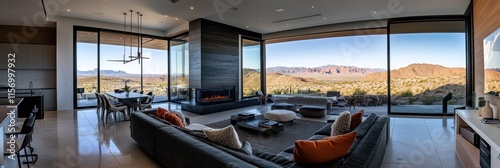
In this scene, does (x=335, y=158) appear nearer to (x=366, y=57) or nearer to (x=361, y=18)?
(x=361, y=18)

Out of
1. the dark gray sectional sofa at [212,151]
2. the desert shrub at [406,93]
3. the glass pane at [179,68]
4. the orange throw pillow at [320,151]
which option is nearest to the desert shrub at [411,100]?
the desert shrub at [406,93]

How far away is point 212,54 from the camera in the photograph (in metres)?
8.39

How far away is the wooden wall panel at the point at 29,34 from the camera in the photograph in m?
8.38

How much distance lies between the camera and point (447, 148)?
4.02 metres

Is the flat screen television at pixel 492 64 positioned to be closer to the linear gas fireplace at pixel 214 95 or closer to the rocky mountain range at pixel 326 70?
the rocky mountain range at pixel 326 70

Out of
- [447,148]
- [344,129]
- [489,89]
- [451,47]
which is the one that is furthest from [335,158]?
[451,47]

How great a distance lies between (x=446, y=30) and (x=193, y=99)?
8.62 metres

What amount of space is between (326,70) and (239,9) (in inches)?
232

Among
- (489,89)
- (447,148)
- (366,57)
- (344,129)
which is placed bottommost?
(447,148)

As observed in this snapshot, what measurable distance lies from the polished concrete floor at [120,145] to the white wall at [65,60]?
2250 millimetres

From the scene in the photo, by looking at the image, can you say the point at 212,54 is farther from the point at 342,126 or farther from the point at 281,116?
the point at 342,126

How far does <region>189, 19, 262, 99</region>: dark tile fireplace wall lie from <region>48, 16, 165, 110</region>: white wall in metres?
4.31

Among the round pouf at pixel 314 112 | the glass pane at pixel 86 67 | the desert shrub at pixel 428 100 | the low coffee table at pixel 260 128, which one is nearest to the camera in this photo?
the low coffee table at pixel 260 128

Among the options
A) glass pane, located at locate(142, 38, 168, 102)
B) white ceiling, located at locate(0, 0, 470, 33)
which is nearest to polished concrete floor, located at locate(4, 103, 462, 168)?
white ceiling, located at locate(0, 0, 470, 33)
